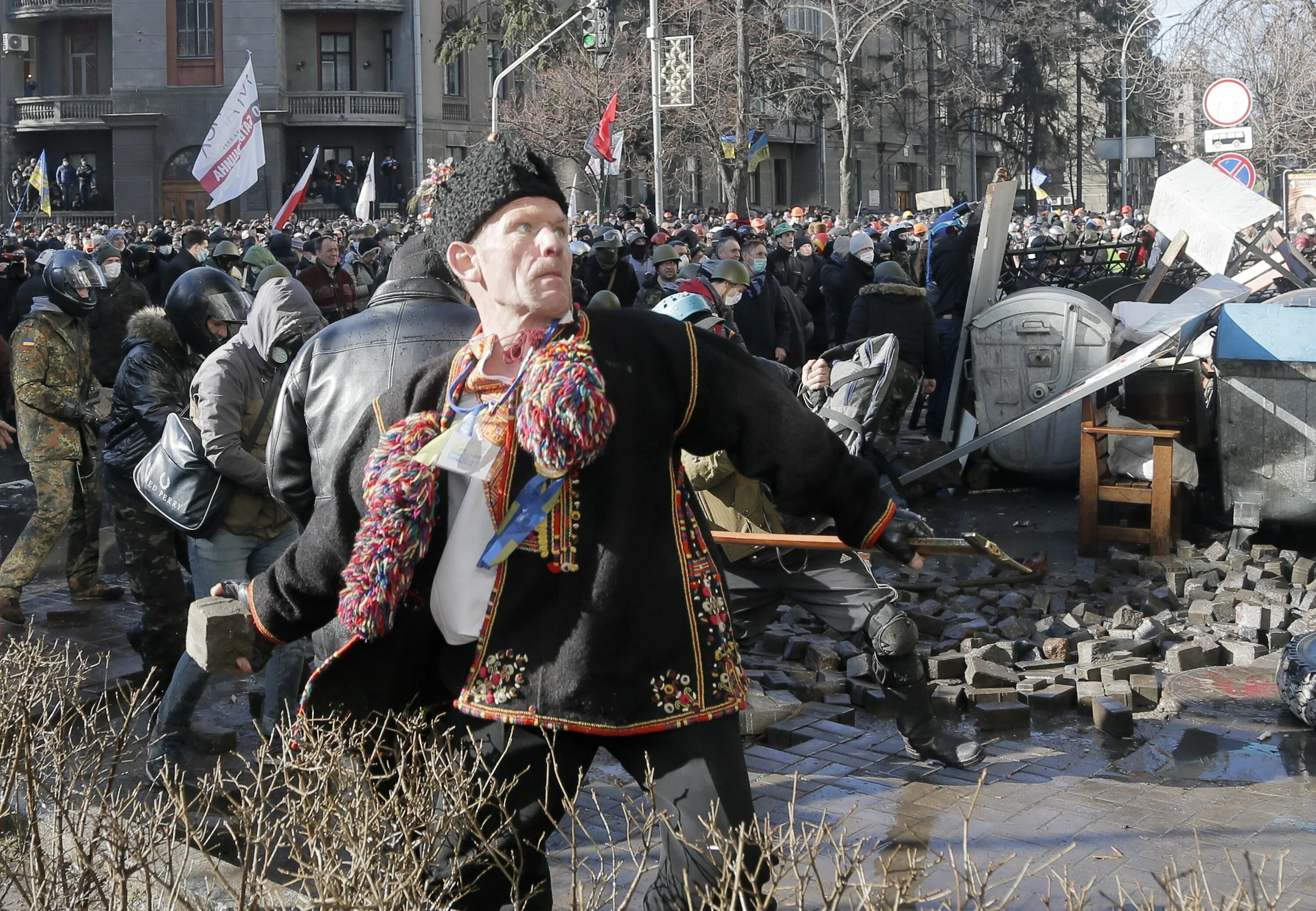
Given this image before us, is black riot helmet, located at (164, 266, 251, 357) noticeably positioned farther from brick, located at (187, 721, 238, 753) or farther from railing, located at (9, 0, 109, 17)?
railing, located at (9, 0, 109, 17)

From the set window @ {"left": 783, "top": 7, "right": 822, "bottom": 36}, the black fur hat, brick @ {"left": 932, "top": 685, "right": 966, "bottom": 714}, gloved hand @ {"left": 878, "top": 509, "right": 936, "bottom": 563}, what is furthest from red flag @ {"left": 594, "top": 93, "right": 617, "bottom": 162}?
window @ {"left": 783, "top": 7, "right": 822, "bottom": 36}

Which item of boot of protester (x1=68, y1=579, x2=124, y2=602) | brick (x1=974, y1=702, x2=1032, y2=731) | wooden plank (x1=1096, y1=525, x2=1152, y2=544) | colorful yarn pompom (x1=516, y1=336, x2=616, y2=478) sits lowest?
brick (x1=974, y1=702, x2=1032, y2=731)

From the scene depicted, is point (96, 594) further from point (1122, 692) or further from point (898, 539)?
point (898, 539)

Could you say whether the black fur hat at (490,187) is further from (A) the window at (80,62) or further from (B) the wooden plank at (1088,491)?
(A) the window at (80,62)

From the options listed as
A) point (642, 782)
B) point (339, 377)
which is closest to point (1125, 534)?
point (339, 377)

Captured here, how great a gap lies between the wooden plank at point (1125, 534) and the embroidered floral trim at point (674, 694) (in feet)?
21.9

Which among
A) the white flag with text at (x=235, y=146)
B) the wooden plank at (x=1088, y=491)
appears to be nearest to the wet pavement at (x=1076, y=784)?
the wooden plank at (x=1088, y=491)

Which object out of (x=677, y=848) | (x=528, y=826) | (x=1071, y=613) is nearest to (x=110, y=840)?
(x=528, y=826)

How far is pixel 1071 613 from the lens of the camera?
300 inches

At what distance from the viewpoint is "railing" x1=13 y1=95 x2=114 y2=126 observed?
171ft

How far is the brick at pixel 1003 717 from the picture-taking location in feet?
19.6

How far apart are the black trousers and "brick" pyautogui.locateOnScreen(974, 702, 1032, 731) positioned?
10.4ft

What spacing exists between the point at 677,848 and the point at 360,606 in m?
0.78

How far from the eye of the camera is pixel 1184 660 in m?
6.67
